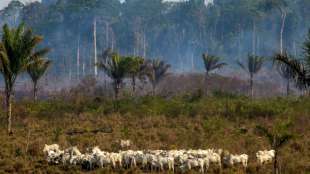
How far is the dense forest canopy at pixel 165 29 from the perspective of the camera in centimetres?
10106

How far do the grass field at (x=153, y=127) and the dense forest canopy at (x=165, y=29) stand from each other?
61788 millimetres

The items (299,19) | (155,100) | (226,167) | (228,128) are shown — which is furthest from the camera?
(299,19)

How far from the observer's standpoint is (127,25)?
11206 cm

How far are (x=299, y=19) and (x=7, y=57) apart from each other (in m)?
84.3

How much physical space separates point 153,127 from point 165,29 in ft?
278

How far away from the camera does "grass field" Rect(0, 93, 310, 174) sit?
20.2 metres

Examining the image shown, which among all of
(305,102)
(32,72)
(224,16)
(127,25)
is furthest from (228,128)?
(127,25)

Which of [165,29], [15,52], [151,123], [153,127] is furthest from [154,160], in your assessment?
[165,29]

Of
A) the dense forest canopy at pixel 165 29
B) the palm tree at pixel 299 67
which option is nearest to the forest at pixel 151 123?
the palm tree at pixel 299 67

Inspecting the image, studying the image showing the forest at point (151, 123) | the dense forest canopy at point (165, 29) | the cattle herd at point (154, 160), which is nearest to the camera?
the cattle herd at point (154, 160)

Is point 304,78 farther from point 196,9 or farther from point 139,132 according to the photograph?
point 196,9

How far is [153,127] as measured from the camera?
1155 inches

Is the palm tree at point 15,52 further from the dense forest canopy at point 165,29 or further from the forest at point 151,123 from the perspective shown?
the dense forest canopy at point 165,29

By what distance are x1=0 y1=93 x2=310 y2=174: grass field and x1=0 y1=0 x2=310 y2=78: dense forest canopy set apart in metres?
61.8
